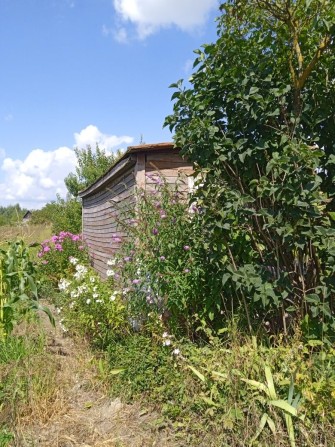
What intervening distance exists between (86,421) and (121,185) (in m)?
4.00

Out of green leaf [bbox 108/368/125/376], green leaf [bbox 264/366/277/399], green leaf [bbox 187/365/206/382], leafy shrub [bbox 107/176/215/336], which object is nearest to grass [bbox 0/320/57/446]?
green leaf [bbox 108/368/125/376]

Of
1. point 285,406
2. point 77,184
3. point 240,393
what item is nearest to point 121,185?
point 240,393

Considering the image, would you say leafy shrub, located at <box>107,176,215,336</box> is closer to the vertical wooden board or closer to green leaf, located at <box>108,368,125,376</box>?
green leaf, located at <box>108,368,125,376</box>

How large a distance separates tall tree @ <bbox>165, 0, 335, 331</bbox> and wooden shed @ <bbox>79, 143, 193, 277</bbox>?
62 centimetres

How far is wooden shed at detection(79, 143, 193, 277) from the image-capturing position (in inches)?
212

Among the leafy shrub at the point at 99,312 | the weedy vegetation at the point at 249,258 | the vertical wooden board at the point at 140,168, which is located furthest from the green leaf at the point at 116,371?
the vertical wooden board at the point at 140,168

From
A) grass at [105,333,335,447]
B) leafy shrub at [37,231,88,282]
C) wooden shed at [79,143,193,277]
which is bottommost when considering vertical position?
grass at [105,333,335,447]

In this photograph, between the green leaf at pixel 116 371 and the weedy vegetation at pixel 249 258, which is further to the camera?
the green leaf at pixel 116 371

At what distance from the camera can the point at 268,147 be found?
3148 mm

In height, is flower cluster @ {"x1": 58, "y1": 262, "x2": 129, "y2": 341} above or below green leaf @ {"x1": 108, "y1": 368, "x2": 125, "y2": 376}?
above

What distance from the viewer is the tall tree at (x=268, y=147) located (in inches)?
116

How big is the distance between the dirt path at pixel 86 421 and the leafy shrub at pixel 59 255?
17.6 feet

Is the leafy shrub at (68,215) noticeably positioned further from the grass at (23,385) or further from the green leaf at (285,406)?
the green leaf at (285,406)

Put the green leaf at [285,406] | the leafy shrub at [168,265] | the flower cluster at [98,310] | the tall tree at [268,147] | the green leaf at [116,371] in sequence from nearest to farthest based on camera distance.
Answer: the green leaf at [285,406] → the tall tree at [268,147] → the leafy shrub at [168,265] → the green leaf at [116,371] → the flower cluster at [98,310]
